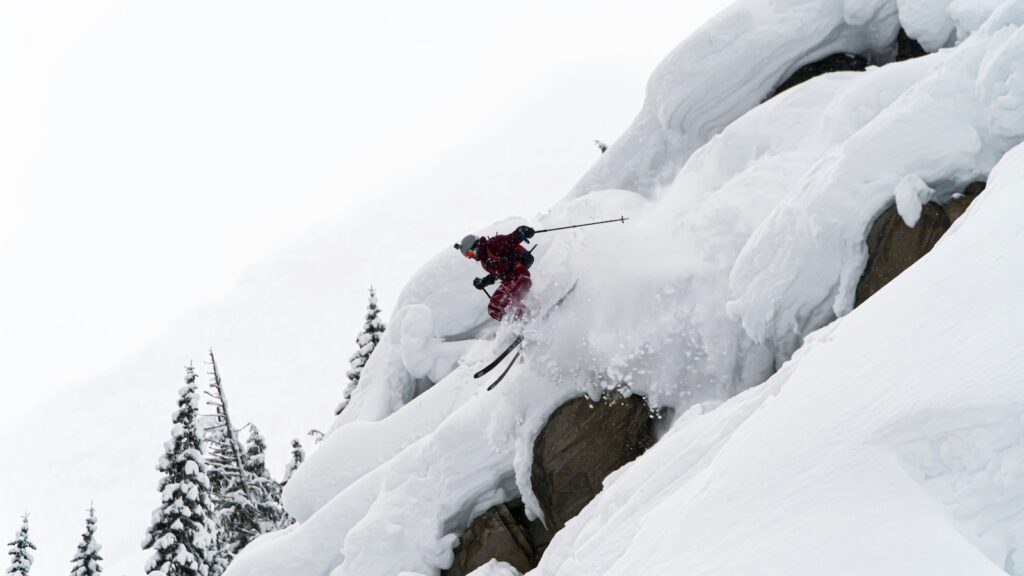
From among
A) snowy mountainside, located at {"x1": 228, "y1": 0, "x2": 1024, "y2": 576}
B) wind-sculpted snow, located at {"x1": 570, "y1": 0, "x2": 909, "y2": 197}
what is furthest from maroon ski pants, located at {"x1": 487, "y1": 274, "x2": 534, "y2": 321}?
wind-sculpted snow, located at {"x1": 570, "y1": 0, "x2": 909, "y2": 197}

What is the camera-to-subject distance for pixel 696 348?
38.7 feet

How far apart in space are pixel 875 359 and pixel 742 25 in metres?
13.4

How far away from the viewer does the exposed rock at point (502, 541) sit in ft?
38.8

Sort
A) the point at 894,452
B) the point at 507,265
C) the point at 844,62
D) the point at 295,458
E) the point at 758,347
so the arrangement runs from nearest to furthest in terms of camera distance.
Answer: the point at 894,452 → the point at 758,347 → the point at 507,265 → the point at 844,62 → the point at 295,458

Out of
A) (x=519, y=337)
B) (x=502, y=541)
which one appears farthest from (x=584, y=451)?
(x=519, y=337)

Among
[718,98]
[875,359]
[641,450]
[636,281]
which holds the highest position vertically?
[718,98]

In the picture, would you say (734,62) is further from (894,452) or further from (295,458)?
(295,458)

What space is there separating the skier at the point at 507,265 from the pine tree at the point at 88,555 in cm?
1674

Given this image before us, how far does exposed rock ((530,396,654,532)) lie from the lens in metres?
11.5

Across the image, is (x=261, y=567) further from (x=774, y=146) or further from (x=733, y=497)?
(x=774, y=146)

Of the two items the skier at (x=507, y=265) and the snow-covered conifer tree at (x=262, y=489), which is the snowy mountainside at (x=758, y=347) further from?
the snow-covered conifer tree at (x=262, y=489)

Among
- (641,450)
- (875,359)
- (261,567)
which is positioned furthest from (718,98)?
(261,567)

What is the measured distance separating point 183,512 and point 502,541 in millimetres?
12447

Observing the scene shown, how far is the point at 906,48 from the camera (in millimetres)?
15539
